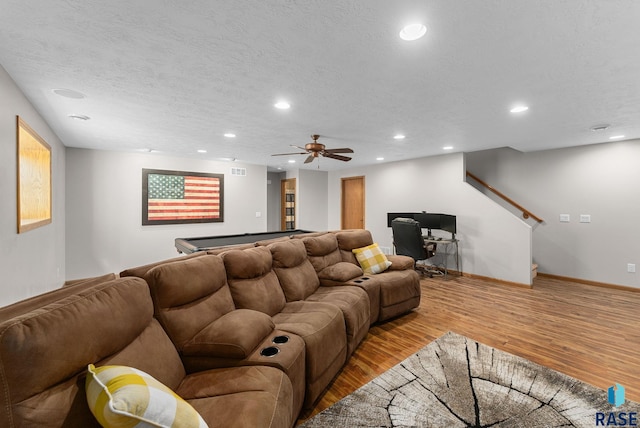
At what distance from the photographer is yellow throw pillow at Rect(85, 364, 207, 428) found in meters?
0.86

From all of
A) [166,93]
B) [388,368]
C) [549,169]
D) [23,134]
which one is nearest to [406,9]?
[166,93]

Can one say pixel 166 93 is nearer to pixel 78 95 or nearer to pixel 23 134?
pixel 78 95

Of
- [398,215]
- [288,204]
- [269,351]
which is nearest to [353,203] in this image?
[398,215]

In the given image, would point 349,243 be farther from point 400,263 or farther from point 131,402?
point 131,402

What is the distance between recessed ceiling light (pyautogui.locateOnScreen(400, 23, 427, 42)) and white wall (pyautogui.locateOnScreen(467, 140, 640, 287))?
506 centimetres

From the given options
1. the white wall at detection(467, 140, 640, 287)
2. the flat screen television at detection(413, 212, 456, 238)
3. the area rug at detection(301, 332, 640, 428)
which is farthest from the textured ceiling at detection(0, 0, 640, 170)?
the area rug at detection(301, 332, 640, 428)

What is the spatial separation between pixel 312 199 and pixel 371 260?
15.0 ft

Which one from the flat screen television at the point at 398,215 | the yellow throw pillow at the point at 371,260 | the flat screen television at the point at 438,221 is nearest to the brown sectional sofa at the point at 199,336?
the yellow throw pillow at the point at 371,260

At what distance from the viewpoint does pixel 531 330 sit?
302cm

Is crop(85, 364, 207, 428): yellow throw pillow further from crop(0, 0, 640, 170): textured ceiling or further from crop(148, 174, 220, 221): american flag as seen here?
crop(148, 174, 220, 221): american flag

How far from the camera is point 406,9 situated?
1419 mm

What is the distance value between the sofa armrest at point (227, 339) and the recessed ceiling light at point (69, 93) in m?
2.45

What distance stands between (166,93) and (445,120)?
3.06 metres

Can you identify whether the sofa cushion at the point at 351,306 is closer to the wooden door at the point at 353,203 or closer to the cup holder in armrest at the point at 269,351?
the cup holder in armrest at the point at 269,351
